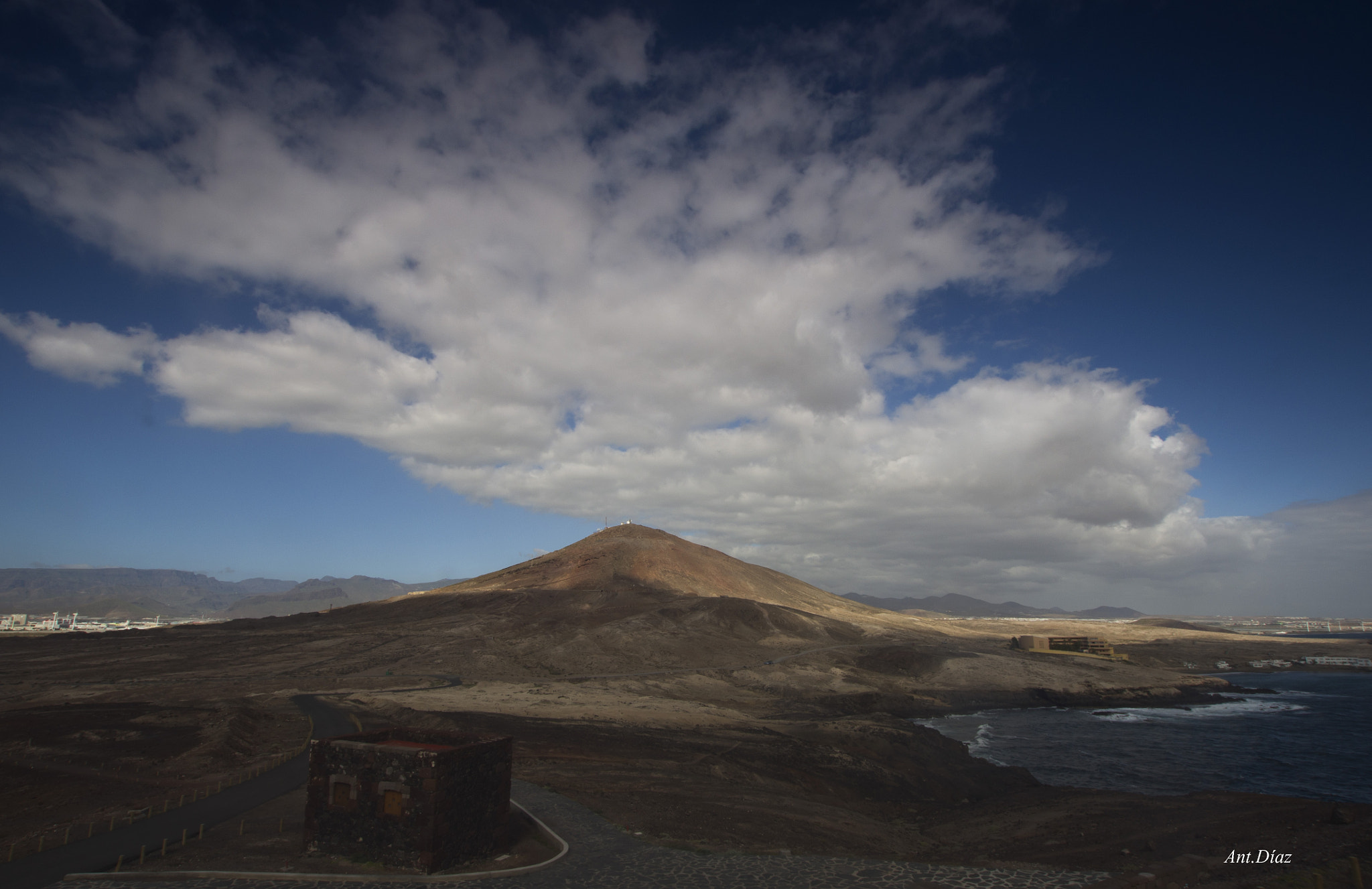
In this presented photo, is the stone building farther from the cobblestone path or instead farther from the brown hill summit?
the brown hill summit

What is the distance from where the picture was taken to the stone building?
Answer: 59.3ft

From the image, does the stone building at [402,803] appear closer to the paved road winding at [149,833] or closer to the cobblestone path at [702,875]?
the cobblestone path at [702,875]

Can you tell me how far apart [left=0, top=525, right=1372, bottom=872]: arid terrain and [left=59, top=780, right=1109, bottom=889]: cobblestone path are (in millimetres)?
1907

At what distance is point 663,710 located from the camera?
5581 cm

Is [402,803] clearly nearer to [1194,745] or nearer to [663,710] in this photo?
[663,710]

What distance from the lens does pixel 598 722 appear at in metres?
47.5

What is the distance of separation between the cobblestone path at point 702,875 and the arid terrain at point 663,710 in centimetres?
191

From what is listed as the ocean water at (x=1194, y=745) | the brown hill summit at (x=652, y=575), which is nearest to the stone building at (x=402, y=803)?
the ocean water at (x=1194, y=745)

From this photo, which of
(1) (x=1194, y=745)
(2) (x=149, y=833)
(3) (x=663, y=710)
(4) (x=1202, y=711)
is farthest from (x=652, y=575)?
(2) (x=149, y=833)

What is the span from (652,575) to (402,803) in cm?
12335

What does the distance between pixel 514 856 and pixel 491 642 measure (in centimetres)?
7675

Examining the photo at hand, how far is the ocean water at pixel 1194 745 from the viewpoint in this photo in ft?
127

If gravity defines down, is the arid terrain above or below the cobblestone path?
below

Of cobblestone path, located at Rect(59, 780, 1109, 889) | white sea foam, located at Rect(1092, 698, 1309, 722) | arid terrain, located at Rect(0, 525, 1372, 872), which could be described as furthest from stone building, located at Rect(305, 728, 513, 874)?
white sea foam, located at Rect(1092, 698, 1309, 722)
